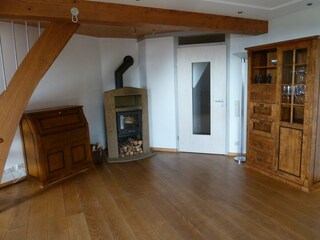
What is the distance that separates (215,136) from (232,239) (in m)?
2.63

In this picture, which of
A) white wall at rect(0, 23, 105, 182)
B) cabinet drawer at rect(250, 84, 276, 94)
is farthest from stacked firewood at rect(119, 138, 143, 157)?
cabinet drawer at rect(250, 84, 276, 94)

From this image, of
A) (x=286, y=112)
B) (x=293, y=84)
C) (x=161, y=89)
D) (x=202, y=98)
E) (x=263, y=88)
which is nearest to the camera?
(x=293, y=84)

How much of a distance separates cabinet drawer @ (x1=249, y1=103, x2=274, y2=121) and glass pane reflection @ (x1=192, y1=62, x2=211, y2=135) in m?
1.01

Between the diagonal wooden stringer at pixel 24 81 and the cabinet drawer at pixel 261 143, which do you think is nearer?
the diagonal wooden stringer at pixel 24 81

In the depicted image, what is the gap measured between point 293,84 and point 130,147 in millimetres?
3002

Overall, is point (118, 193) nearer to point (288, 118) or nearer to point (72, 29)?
point (72, 29)

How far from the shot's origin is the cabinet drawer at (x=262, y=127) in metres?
3.65

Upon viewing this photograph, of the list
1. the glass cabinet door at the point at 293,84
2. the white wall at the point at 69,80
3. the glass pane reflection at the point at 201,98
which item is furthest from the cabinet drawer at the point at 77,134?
the glass cabinet door at the point at 293,84

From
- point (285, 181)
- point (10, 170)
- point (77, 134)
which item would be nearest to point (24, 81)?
point (77, 134)

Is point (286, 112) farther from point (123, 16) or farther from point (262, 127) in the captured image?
point (123, 16)

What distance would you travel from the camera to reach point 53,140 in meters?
3.72

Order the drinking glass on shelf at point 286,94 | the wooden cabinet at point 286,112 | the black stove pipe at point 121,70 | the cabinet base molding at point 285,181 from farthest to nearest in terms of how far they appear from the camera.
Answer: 1. the black stove pipe at point 121,70
2. the drinking glass on shelf at point 286,94
3. the cabinet base molding at point 285,181
4. the wooden cabinet at point 286,112

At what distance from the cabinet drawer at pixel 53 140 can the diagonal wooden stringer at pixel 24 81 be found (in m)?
0.88

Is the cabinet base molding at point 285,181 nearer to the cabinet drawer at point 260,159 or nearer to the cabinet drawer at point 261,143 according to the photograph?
the cabinet drawer at point 260,159
